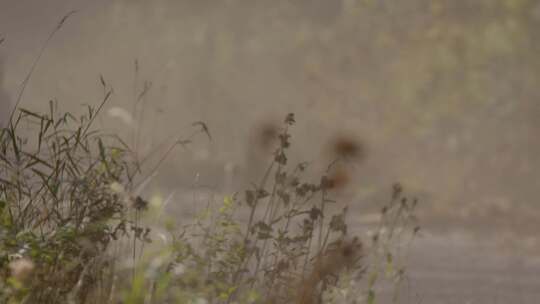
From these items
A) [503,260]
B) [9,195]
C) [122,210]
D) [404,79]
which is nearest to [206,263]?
[122,210]

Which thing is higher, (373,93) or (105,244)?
(373,93)

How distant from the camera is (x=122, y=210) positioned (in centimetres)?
454

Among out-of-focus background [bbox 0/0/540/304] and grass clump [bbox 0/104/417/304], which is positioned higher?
out-of-focus background [bbox 0/0/540/304]

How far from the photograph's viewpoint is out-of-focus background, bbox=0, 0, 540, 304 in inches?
566

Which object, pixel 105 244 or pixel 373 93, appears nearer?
pixel 105 244

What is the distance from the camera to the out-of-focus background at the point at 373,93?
14367 mm

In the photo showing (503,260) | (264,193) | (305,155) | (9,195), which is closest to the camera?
(9,195)

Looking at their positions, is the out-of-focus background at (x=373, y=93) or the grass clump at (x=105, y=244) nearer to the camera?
the grass clump at (x=105, y=244)

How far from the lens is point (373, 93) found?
60.6 feet

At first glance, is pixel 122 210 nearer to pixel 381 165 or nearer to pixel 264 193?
pixel 264 193

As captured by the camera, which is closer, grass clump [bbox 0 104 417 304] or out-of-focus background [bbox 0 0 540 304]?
grass clump [bbox 0 104 417 304]

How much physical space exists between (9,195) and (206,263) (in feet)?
2.76

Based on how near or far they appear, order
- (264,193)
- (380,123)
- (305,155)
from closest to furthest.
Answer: (264,193) → (380,123) → (305,155)

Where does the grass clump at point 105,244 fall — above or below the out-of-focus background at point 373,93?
below
